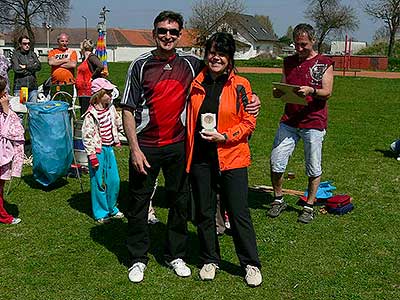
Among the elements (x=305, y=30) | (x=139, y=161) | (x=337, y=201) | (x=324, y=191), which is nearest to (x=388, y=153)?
(x=324, y=191)

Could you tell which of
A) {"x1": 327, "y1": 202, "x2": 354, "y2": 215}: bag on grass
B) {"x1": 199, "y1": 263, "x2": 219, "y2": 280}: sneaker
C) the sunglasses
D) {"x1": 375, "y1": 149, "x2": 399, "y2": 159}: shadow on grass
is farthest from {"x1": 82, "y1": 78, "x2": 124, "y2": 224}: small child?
{"x1": 375, "y1": 149, "x2": 399, "y2": 159}: shadow on grass

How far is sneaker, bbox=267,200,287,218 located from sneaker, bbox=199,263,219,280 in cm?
168

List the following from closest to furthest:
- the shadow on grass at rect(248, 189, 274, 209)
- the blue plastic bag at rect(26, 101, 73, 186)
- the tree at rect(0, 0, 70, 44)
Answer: the shadow on grass at rect(248, 189, 274, 209) → the blue plastic bag at rect(26, 101, 73, 186) → the tree at rect(0, 0, 70, 44)

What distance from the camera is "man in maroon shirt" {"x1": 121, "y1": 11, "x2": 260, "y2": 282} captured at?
400cm

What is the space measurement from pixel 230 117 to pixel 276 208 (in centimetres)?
218

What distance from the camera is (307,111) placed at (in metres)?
5.46

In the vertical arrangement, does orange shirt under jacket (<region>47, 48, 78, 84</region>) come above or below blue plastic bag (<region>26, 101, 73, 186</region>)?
above

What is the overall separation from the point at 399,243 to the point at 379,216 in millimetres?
803

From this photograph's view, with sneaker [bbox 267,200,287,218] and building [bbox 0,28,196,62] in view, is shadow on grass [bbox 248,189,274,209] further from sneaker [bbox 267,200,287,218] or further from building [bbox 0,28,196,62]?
building [bbox 0,28,196,62]

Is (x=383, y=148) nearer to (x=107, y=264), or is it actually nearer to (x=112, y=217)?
(x=112, y=217)

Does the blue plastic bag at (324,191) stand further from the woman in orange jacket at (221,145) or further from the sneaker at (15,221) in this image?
the sneaker at (15,221)

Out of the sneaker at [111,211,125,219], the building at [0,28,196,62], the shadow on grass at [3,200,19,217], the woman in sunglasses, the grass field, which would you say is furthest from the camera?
the building at [0,28,196,62]

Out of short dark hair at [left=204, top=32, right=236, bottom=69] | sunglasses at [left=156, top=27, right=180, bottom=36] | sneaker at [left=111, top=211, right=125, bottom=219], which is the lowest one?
sneaker at [left=111, top=211, right=125, bottom=219]

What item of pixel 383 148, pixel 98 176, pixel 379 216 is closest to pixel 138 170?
pixel 98 176
